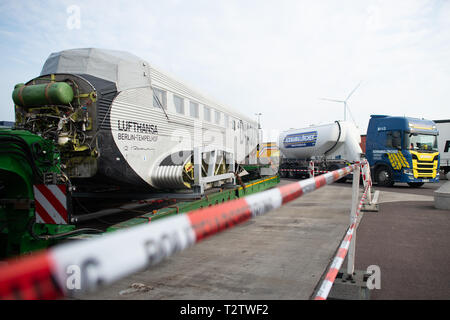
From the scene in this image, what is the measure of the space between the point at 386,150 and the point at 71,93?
46.7ft

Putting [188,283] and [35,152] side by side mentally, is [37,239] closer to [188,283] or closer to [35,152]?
[35,152]

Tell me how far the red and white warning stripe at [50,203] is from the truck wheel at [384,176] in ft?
47.7

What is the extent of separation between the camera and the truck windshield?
13.8 metres

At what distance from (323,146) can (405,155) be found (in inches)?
190

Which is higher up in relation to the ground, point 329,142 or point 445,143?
point 329,142

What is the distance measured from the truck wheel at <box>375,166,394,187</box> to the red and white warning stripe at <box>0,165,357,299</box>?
51.0 ft

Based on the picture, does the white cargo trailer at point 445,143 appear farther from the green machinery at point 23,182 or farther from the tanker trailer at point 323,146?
the green machinery at point 23,182

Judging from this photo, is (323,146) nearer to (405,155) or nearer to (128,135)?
(405,155)

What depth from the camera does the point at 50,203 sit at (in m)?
3.77

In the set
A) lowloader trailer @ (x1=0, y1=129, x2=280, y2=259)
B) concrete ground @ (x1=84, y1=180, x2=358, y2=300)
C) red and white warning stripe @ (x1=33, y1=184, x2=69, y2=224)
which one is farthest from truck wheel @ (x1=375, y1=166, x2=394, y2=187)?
red and white warning stripe @ (x1=33, y1=184, x2=69, y2=224)

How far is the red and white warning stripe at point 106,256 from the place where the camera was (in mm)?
577

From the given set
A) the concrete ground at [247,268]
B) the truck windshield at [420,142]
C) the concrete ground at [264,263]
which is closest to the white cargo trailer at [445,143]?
the truck windshield at [420,142]

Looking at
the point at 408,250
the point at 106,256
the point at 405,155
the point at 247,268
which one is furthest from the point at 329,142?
the point at 106,256

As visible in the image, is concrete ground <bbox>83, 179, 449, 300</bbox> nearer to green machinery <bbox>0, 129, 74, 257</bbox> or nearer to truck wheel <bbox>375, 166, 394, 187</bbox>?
green machinery <bbox>0, 129, 74, 257</bbox>
